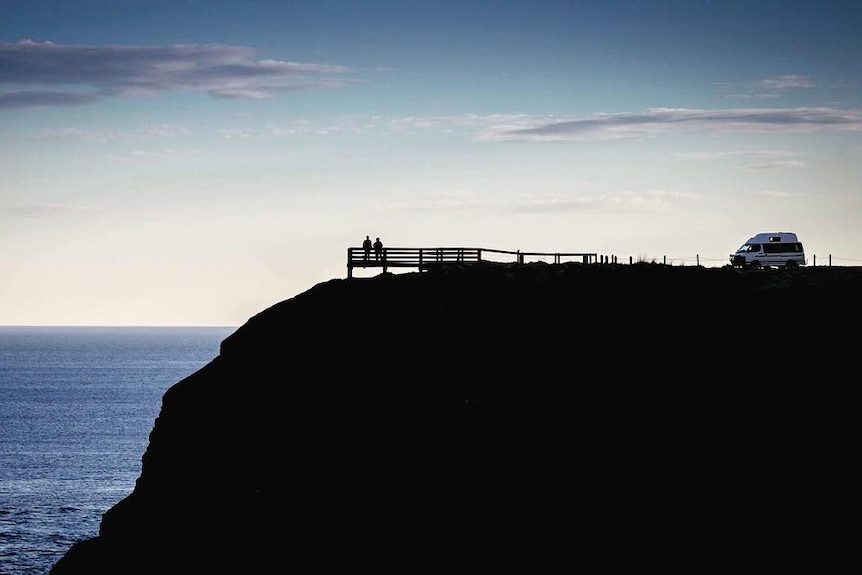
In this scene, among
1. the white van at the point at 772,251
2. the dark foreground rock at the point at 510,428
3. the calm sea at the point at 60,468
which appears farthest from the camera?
the calm sea at the point at 60,468

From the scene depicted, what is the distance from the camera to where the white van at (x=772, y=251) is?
6712 cm

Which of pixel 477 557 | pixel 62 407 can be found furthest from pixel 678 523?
pixel 62 407

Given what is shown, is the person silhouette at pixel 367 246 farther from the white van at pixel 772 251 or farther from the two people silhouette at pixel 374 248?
the white van at pixel 772 251

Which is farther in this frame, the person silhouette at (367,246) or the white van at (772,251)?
the white van at (772,251)

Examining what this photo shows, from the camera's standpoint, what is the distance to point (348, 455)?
48.3m

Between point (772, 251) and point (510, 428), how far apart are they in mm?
27949

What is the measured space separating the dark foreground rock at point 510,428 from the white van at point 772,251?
9400 mm

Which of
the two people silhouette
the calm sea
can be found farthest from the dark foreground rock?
the calm sea

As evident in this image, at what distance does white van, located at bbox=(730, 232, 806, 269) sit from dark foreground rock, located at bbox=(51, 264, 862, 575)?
9.40 metres

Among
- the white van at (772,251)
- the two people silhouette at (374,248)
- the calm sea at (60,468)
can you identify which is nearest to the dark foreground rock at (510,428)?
the two people silhouette at (374,248)

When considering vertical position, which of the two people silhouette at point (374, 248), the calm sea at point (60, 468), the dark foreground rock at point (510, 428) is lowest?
the calm sea at point (60, 468)

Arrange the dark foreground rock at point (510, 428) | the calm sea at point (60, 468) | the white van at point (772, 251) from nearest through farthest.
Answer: the dark foreground rock at point (510, 428) < the white van at point (772, 251) < the calm sea at point (60, 468)

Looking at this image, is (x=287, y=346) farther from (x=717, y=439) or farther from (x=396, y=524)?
(x=717, y=439)

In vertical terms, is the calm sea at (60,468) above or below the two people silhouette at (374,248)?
below
